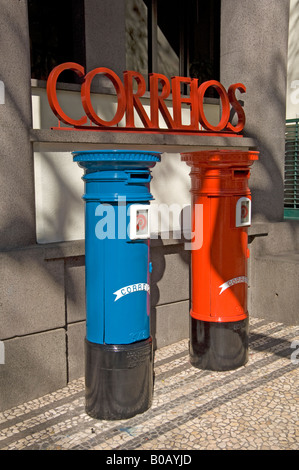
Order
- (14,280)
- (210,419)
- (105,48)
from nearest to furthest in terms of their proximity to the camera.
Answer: (210,419) → (14,280) → (105,48)

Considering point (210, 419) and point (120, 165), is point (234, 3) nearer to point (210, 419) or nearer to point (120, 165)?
point (120, 165)

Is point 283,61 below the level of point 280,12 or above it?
below

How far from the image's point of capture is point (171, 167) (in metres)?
5.82

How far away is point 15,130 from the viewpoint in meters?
4.26

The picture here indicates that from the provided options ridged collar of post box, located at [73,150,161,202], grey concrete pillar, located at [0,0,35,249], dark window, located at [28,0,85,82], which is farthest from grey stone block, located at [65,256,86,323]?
dark window, located at [28,0,85,82]

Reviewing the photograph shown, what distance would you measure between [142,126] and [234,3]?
6.76 feet

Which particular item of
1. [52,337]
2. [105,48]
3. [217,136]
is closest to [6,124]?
[52,337]

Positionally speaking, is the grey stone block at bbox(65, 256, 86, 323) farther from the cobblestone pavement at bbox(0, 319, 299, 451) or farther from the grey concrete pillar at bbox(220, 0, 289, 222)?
the grey concrete pillar at bbox(220, 0, 289, 222)

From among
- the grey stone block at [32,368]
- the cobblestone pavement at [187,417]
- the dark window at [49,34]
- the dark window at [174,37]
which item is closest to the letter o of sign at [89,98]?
the grey stone block at [32,368]

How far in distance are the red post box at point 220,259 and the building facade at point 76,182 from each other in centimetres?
71

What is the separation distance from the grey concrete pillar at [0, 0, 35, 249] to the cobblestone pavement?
146cm

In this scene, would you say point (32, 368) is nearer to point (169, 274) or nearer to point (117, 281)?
point (117, 281)

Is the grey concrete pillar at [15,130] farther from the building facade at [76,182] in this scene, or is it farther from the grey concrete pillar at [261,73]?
the grey concrete pillar at [261,73]

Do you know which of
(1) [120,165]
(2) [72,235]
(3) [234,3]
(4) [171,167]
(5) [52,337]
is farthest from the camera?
(3) [234,3]
